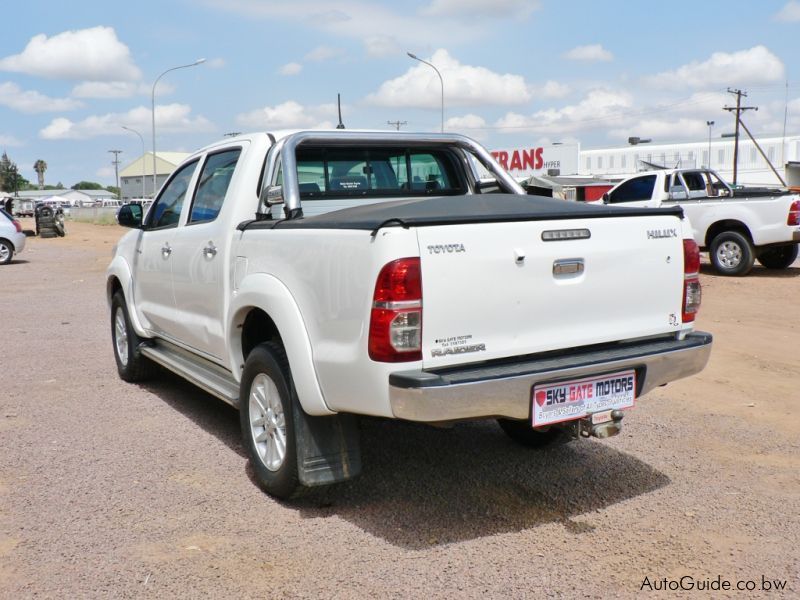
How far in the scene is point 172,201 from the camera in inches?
233

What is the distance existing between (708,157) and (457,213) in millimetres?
82130

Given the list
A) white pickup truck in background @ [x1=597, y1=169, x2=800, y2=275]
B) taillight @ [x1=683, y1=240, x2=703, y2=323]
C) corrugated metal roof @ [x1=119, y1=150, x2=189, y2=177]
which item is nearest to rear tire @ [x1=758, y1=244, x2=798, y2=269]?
white pickup truck in background @ [x1=597, y1=169, x2=800, y2=275]

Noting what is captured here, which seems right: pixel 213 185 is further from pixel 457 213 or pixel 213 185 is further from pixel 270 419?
pixel 457 213

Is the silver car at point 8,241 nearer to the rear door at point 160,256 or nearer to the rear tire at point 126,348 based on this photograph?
the rear tire at point 126,348

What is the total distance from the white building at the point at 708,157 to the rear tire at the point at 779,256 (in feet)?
189

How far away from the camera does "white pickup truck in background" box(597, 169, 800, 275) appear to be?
1332cm

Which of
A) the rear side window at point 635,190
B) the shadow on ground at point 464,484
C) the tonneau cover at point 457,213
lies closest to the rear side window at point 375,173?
the tonneau cover at point 457,213

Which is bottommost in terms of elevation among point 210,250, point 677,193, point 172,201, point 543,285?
point 543,285

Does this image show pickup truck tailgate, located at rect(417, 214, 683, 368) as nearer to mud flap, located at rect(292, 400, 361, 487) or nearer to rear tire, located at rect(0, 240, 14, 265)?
mud flap, located at rect(292, 400, 361, 487)

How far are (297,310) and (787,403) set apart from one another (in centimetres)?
406

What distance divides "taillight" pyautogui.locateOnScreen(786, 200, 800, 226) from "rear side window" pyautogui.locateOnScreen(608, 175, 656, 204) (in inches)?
117

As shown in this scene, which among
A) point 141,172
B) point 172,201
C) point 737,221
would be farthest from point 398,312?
point 141,172

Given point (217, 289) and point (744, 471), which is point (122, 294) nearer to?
point (217, 289)

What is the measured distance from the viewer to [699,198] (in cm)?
1459
